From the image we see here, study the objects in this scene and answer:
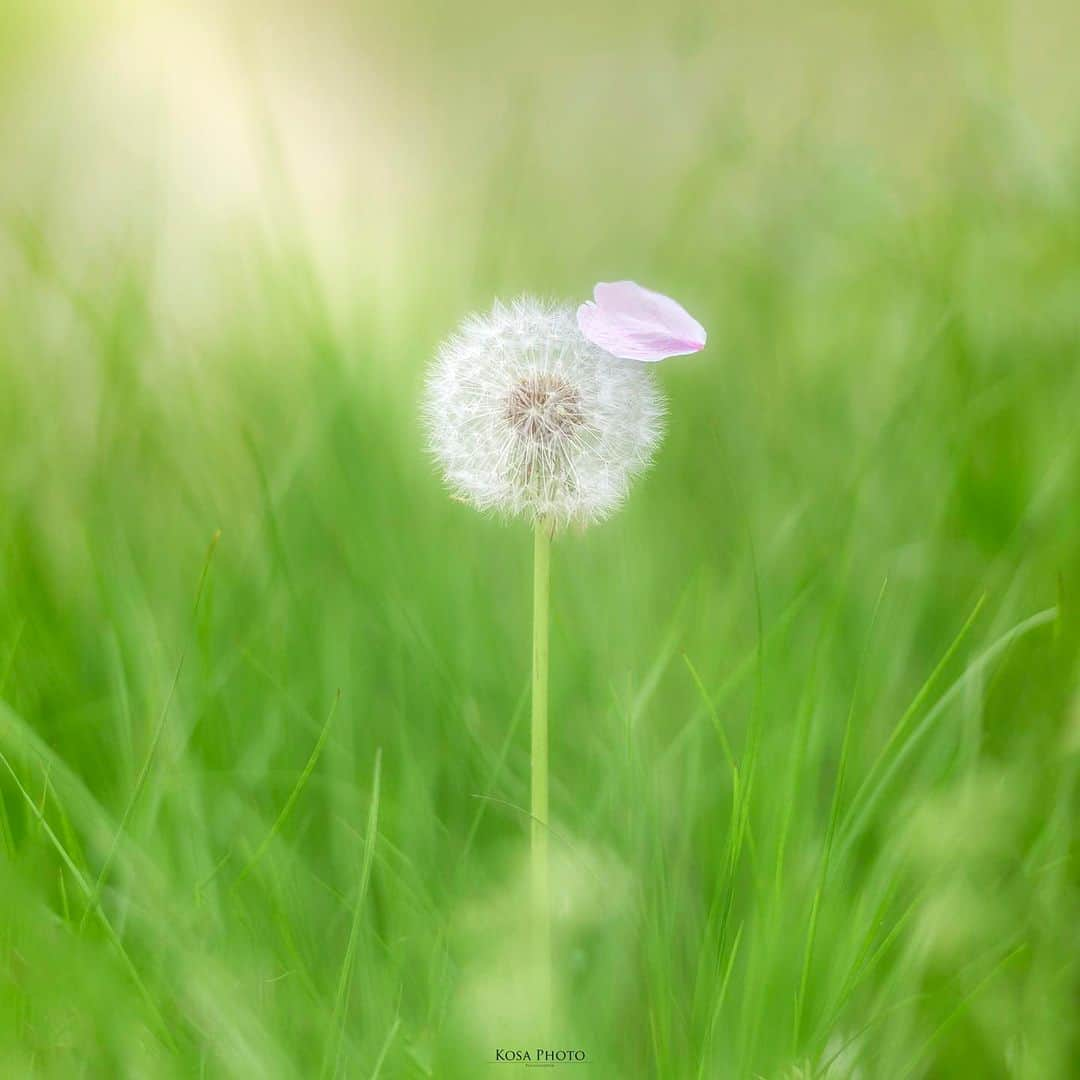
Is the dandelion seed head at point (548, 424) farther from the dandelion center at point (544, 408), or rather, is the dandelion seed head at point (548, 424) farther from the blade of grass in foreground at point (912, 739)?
the blade of grass in foreground at point (912, 739)

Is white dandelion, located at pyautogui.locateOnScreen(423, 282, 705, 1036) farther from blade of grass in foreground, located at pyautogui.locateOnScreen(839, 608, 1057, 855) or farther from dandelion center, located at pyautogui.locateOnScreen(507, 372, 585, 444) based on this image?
blade of grass in foreground, located at pyautogui.locateOnScreen(839, 608, 1057, 855)

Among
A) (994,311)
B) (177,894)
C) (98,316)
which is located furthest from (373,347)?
(177,894)

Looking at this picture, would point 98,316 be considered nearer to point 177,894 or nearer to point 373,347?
point 373,347

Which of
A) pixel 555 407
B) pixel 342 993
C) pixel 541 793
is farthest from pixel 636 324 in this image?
pixel 342 993

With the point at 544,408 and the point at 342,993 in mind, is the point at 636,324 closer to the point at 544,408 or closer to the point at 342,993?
the point at 544,408

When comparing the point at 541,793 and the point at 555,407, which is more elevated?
the point at 555,407

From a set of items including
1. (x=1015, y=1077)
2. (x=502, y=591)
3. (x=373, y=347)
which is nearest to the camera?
(x=1015, y=1077)
